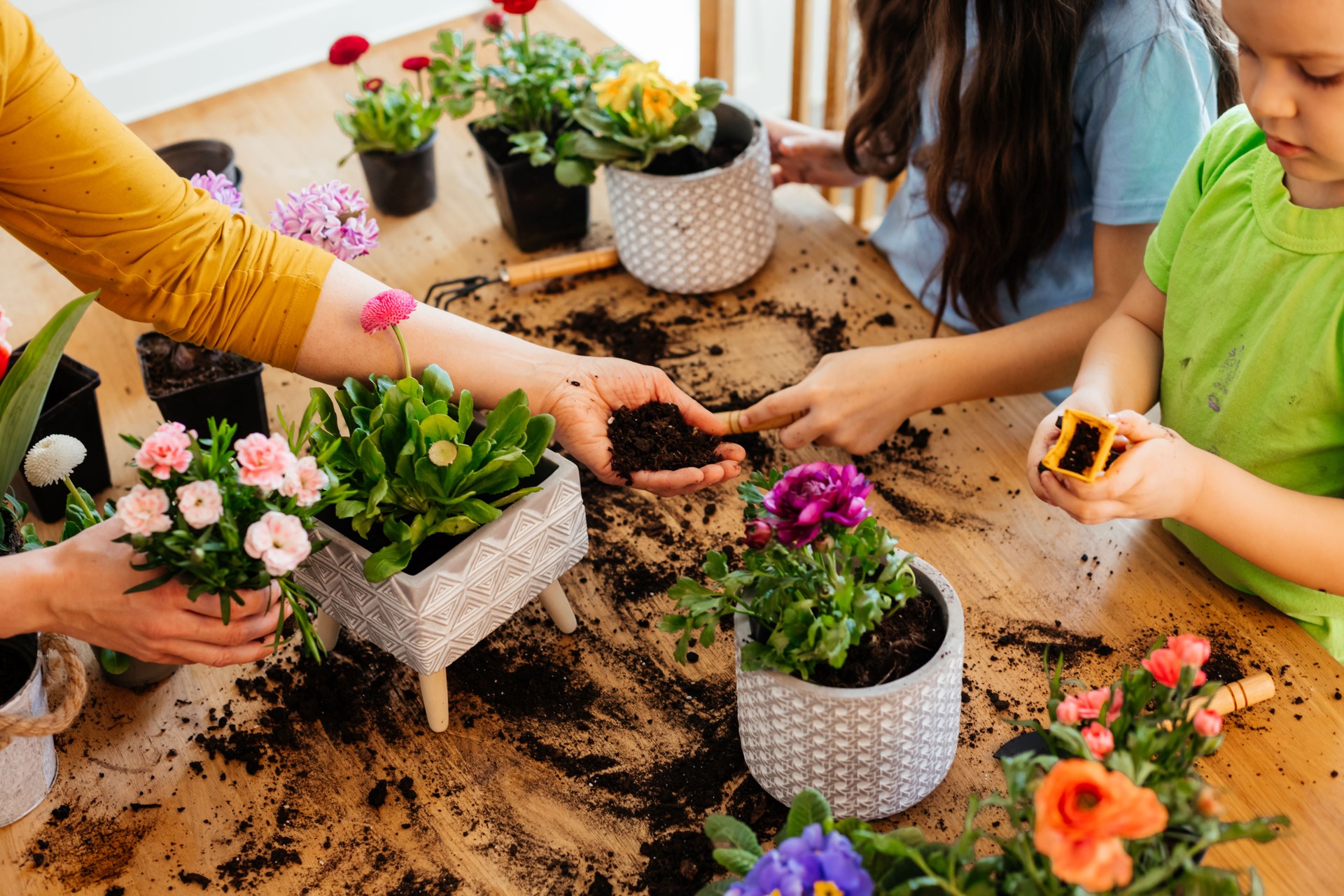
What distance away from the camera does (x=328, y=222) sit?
Answer: 3.58 ft

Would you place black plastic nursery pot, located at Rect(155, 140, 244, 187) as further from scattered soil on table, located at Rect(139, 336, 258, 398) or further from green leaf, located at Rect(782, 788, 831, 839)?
green leaf, located at Rect(782, 788, 831, 839)

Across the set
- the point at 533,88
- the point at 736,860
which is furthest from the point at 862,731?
the point at 533,88

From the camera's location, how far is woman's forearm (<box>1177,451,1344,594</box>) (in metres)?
0.85

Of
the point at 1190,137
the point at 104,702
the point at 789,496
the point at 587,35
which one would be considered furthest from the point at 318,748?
the point at 587,35

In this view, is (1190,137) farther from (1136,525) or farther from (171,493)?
(171,493)

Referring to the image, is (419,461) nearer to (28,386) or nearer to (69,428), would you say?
(28,386)

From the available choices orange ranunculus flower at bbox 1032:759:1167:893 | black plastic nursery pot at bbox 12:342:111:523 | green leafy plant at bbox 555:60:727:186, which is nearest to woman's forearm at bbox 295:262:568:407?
black plastic nursery pot at bbox 12:342:111:523

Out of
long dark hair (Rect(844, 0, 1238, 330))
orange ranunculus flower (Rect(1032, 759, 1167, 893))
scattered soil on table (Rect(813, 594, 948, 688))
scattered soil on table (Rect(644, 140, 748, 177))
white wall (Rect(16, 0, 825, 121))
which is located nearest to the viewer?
orange ranunculus flower (Rect(1032, 759, 1167, 893))

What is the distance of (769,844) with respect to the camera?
2.66 feet

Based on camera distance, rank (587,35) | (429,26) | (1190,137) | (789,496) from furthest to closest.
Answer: (429,26), (587,35), (1190,137), (789,496)

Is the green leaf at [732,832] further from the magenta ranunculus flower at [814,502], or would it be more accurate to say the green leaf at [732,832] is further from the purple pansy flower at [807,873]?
the magenta ranunculus flower at [814,502]

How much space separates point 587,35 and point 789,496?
1402 millimetres

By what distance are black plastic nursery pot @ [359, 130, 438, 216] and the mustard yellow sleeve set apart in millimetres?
469

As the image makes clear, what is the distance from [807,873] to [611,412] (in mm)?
598
